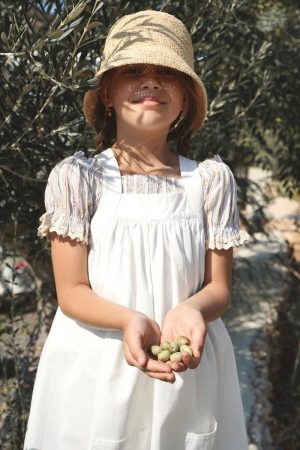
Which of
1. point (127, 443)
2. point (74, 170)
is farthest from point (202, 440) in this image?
point (74, 170)

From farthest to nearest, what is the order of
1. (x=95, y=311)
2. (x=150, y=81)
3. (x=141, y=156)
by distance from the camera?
1. (x=141, y=156)
2. (x=150, y=81)
3. (x=95, y=311)

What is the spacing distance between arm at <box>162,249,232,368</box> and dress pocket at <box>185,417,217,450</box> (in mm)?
304

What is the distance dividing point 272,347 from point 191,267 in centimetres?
276

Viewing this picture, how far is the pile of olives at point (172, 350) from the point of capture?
1350 millimetres

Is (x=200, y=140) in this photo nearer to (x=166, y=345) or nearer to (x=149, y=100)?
(x=149, y=100)

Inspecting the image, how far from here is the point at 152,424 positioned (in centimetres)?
161

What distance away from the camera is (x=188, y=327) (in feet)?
4.82

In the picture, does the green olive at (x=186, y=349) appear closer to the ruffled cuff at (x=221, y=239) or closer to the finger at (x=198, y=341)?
the finger at (x=198, y=341)

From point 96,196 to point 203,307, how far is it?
0.40 m

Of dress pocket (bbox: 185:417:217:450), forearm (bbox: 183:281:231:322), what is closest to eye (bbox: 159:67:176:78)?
forearm (bbox: 183:281:231:322)

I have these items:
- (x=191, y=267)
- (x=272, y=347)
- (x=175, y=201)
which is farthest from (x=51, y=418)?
(x=272, y=347)

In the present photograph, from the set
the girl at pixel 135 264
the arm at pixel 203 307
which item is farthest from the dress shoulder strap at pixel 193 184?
the arm at pixel 203 307

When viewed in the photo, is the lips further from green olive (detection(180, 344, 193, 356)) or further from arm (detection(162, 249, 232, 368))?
green olive (detection(180, 344, 193, 356))

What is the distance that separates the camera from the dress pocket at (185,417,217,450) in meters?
Answer: 1.65
